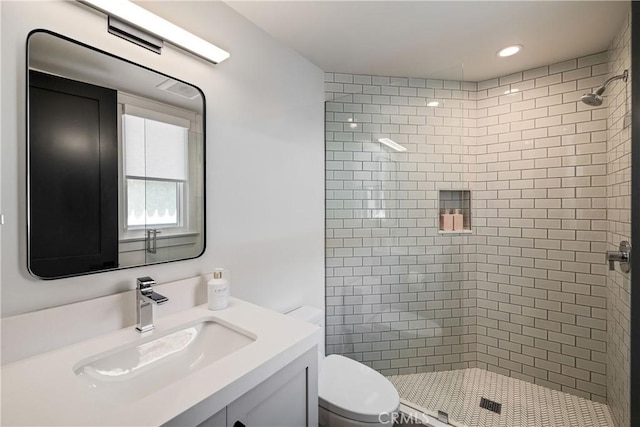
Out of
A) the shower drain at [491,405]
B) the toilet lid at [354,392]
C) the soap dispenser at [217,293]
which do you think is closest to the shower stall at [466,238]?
the shower drain at [491,405]

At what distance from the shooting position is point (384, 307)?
2166mm

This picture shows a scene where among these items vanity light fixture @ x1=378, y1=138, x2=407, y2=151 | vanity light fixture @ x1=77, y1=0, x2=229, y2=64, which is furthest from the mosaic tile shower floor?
vanity light fixture @ x1=77, y1=0, x2=229, y2=64

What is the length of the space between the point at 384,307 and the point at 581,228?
58.7 inches

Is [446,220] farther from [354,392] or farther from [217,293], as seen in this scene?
[217,293]

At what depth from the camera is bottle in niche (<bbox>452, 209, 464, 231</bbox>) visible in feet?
7.28

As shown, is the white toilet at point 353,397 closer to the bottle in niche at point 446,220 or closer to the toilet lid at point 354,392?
the toilet lid at point 354,392

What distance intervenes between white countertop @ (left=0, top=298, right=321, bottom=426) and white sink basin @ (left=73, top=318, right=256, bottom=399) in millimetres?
28

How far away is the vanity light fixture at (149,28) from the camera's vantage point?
3.34 feet

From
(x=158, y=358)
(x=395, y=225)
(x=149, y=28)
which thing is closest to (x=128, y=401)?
(x=158, y=358)

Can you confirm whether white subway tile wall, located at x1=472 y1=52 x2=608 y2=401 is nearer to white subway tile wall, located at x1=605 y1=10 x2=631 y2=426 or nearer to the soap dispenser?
white subway tile wall, located at x1=605 y1=10 x2=631 y2=426

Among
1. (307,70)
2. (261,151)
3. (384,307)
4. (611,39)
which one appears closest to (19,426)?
(261,151)

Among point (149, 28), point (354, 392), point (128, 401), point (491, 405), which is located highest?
point (149, 28)

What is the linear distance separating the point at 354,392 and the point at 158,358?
1.01 meters

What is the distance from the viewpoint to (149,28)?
111cm
